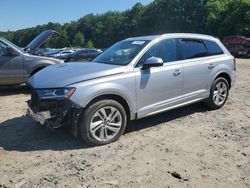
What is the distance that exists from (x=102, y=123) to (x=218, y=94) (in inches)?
124

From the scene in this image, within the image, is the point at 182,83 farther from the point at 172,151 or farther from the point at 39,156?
the point at 39,156

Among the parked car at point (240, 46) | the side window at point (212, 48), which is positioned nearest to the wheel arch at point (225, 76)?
the side window at point (212, 48)

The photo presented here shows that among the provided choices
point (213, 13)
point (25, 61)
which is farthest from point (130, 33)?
point (25, 61)

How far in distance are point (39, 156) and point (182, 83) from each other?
9.46ft

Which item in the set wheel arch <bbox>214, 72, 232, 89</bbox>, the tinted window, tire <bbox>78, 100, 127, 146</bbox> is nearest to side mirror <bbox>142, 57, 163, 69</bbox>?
the tinted window

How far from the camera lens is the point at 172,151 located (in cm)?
507

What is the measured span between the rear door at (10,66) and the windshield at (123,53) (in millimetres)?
3687

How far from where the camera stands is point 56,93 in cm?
514

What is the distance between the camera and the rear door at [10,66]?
30.6 feet

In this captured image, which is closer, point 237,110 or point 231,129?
point 231,129

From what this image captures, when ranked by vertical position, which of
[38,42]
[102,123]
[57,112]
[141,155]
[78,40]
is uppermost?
[78,40]

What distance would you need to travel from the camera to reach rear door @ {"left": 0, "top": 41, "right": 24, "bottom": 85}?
9312mm

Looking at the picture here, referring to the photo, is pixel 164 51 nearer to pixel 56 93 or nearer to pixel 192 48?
pixel 192 48

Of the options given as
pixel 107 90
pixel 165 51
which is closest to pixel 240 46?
pixel 165 51
